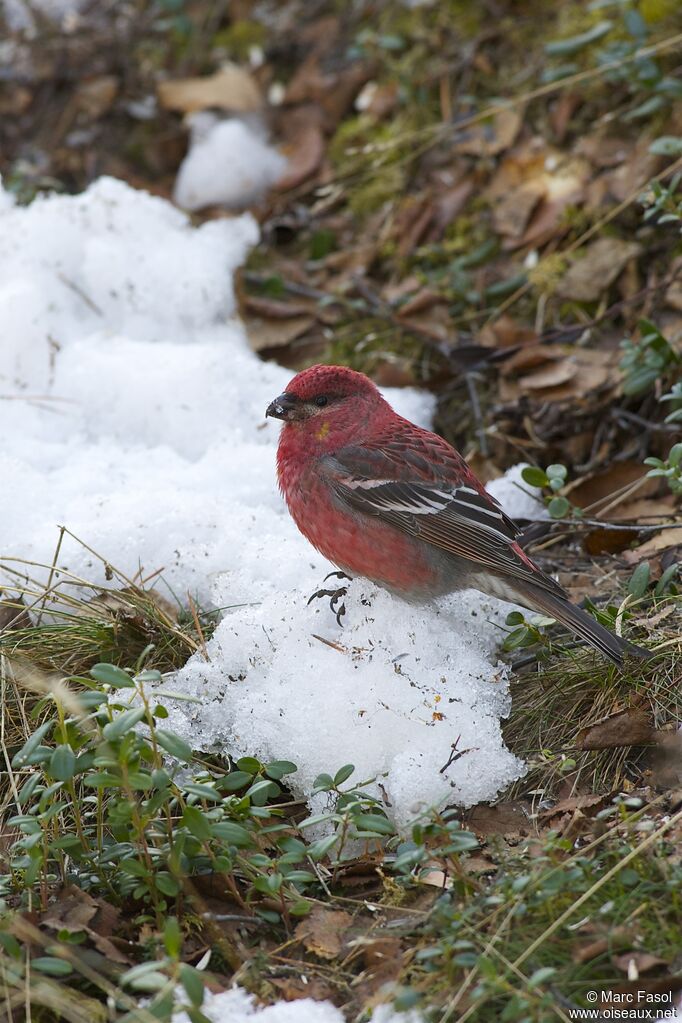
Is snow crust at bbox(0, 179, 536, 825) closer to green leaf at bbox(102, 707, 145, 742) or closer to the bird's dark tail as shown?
the bird's dark tail

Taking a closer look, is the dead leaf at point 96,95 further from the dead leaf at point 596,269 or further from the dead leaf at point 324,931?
the dead leaf at point 324,931

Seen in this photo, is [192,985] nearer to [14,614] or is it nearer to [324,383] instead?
[14,614]

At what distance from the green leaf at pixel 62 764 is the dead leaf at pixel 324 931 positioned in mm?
652

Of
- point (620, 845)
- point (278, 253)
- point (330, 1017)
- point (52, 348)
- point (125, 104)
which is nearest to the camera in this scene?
point (330, 1017)

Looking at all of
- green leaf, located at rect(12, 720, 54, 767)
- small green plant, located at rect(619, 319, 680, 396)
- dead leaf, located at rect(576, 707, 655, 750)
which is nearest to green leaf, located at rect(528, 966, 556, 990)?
dead leaf, located at rect(576, 707, 655, 750)

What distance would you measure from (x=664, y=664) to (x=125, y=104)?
15.8 ft

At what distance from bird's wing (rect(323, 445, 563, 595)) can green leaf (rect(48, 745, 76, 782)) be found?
4.56 ft

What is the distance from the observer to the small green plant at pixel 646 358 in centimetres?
390

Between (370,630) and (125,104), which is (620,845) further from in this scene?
(125,104)

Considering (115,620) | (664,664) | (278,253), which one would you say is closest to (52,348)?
(278,253)

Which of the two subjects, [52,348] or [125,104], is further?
[125,104]

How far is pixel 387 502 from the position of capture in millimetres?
3422

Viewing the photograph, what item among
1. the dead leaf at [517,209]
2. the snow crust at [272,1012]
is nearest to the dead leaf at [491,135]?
the dead leaf at [517,209]

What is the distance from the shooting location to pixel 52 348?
467 cm
